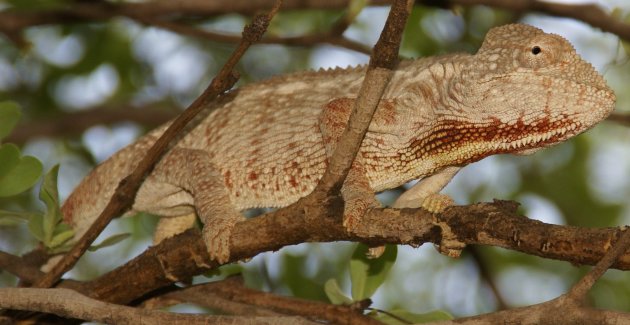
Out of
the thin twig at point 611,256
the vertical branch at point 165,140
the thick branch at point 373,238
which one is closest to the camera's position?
the thin twig at point 611,256

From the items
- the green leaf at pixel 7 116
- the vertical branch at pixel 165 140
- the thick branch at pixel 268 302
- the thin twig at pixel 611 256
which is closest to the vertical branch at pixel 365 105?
the vertical branch at pixel 165 140

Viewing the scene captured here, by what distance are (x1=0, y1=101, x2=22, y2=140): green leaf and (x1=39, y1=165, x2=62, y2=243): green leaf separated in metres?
0.21

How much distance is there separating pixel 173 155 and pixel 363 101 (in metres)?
1.33

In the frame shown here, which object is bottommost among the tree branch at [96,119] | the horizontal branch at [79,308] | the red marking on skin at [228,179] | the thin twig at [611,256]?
the thin twig at [611,256]

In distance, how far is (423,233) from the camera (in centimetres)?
283

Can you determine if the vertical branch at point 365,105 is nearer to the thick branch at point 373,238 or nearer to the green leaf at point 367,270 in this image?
the thick branch at point 373,238

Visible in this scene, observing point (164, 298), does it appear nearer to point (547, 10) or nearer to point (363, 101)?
point (363, 101)

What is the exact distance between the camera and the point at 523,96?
131 inches

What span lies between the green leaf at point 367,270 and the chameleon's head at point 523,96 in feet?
1.89

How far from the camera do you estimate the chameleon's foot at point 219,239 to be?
3352 millimetres

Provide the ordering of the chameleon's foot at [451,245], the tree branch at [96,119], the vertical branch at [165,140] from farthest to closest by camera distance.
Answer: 1. the tree branch at [96,119]
2. the vertical branch at [165,140]
3. the chameleon's foot at [451,245]

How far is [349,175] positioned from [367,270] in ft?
2.02

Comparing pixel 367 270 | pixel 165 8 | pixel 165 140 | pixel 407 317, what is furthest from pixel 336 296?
pixel 165 8

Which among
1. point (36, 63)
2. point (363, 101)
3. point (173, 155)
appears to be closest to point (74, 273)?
point (36, 63)
